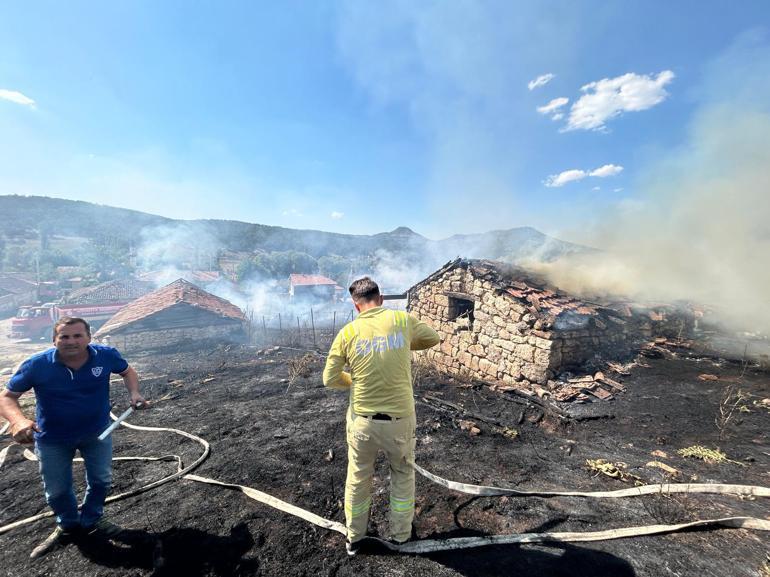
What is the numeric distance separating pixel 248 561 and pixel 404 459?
1613mm

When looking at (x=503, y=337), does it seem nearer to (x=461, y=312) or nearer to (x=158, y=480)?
(x=461, y=312)

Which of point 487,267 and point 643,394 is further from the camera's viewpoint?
point 487,267

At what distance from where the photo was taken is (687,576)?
250cm

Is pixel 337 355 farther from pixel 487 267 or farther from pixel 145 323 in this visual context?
pixel 145 323

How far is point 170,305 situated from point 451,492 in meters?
19.1

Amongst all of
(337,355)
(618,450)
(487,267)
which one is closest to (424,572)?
(337,355)

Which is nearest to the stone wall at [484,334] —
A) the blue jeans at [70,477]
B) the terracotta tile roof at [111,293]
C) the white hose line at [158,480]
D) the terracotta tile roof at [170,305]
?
the white hose line at [158,480]

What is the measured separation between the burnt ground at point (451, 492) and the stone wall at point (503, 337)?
3.01 ft

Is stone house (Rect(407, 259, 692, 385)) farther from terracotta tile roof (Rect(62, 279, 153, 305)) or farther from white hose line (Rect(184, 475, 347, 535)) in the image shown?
terracotta tile roof (Rect(62, 279, 153, 305))

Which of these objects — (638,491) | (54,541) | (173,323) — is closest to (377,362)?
(638,491)

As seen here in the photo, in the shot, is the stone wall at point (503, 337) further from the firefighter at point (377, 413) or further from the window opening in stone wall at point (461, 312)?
the firefighter at point (377, 413)

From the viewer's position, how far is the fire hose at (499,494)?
2.88 meters

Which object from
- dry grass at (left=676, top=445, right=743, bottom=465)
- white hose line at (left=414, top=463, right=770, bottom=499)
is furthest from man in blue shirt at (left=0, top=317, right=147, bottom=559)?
dry grass at (left=676, top=445, right=743, bottom=465)

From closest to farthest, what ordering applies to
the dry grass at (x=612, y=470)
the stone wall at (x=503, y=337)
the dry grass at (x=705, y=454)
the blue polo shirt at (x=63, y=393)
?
the blue polo shirt at (x=63, y=393) → the dry grass at (x=612, y=470) → the dry grass at (x=705, y=454) → the stone wall at (x=503, y=337)
